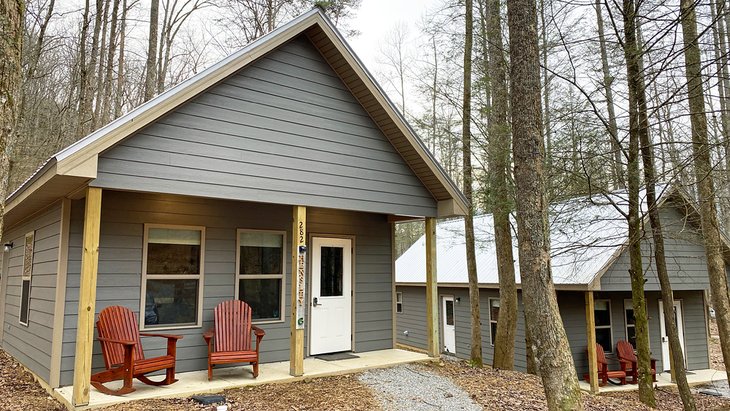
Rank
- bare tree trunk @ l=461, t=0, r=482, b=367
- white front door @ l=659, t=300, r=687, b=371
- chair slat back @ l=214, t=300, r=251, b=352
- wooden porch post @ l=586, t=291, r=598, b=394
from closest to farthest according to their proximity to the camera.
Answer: chair slat back @ l=214, t=300, r=251, b=352 → wooden porch post @ l=586, t=291, r=598, b=394 → bare tree trunk @ l=461, t=0, r=482, b=367 → white front door @ l=659, t=300, r=687, b=371

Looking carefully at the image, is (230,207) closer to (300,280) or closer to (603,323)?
(300,280)

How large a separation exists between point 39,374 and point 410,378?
4.83 metres

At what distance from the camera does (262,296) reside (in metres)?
7.45

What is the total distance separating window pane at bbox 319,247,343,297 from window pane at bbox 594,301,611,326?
7.01 meters

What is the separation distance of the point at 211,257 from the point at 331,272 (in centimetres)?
206

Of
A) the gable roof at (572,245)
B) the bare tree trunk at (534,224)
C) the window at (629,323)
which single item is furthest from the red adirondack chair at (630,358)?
the bare tree trunk at (534,224)

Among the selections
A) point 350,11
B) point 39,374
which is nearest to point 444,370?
point 39,374

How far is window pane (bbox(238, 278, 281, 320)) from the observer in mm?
7285

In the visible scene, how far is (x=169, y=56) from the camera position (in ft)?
51.4

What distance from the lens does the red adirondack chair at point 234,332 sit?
6.23m

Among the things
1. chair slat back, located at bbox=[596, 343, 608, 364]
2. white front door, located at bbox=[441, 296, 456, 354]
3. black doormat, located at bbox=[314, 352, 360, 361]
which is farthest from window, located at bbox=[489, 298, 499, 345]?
black doormat, located at bbox=[314, 352, 360, 361]

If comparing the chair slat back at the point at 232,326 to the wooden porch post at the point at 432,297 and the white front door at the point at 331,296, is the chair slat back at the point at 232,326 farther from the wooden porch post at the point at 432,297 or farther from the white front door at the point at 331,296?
the wooden porch post at the point at 432,297

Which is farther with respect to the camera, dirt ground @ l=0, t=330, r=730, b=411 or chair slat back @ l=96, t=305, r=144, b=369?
chair slat back @ l=96, t=305, r=144, b=369

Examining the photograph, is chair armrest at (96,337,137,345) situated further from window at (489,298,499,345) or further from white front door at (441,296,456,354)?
white front door at (441,296,456,354)
